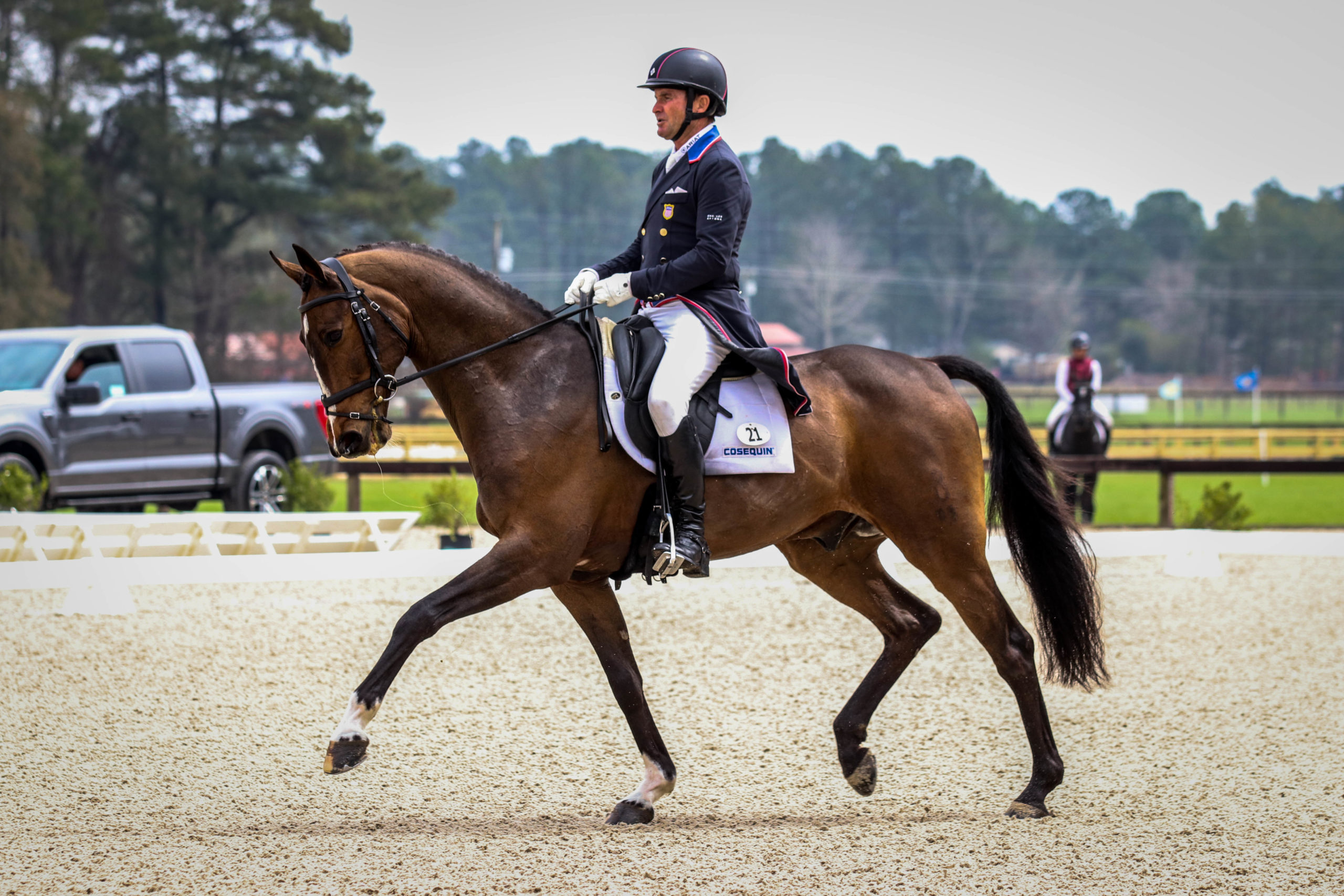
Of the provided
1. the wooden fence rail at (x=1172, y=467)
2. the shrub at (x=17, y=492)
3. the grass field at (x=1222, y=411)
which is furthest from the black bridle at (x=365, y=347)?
the grass field at (x=1222, y=411)

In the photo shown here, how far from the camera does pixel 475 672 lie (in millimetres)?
7410

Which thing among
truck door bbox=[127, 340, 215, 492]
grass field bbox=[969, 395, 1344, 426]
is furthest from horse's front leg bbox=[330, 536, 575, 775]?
grass field bbox=[969, 395, 1344, 426]

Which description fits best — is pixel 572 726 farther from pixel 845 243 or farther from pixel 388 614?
pixel 845 243

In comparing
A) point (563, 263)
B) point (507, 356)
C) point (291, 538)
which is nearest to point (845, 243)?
point (563, 263)

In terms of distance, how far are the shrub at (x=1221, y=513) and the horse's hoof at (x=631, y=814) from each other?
1070cm

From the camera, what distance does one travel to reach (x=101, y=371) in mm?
13062

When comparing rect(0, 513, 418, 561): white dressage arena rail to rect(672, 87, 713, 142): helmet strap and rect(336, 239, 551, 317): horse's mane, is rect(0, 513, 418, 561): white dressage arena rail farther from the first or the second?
rect(672, 87, 713, 142): helmet strap

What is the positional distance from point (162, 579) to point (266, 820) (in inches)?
190

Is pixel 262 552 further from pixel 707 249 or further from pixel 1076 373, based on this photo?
pixel 1076 373

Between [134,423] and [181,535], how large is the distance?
11.1 feet

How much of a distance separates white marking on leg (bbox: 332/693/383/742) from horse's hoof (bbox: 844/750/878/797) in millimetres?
1982

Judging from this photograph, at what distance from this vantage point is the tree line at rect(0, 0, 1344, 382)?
3575cm

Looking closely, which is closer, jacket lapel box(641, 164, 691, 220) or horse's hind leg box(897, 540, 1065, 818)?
jacket lapel box(641, 164, 691, 220)

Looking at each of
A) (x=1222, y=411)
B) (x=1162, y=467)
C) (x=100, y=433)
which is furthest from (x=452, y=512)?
(x=1222, y=411)
